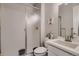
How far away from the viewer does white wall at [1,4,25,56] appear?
4.14 ft

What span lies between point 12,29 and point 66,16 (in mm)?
800

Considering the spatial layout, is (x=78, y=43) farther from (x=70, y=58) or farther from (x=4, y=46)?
(x=4, y=46)

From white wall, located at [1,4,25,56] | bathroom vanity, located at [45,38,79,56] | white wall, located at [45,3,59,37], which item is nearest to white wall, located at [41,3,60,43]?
white wall, located at [45,3,59,37]

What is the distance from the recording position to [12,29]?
1306 millimetres

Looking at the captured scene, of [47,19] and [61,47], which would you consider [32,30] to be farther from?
[61,47]

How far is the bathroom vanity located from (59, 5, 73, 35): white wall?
0.51 feet

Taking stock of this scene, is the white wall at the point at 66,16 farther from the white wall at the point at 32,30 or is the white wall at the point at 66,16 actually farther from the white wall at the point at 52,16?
the white wall at the point at 32,30

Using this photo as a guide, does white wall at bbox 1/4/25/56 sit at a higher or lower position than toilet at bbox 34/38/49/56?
higher

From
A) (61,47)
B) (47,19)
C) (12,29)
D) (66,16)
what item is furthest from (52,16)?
(12,29)

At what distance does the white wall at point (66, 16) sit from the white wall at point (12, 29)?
0.57 metres

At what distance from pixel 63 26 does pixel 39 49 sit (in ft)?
1.61

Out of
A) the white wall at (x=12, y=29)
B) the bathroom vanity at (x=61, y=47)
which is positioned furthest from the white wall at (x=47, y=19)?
the white wall at (x=12, y=29)

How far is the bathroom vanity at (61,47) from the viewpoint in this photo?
1.12 metres

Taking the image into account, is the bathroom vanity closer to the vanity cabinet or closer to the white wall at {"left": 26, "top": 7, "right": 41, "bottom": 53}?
the vanity cabinet
